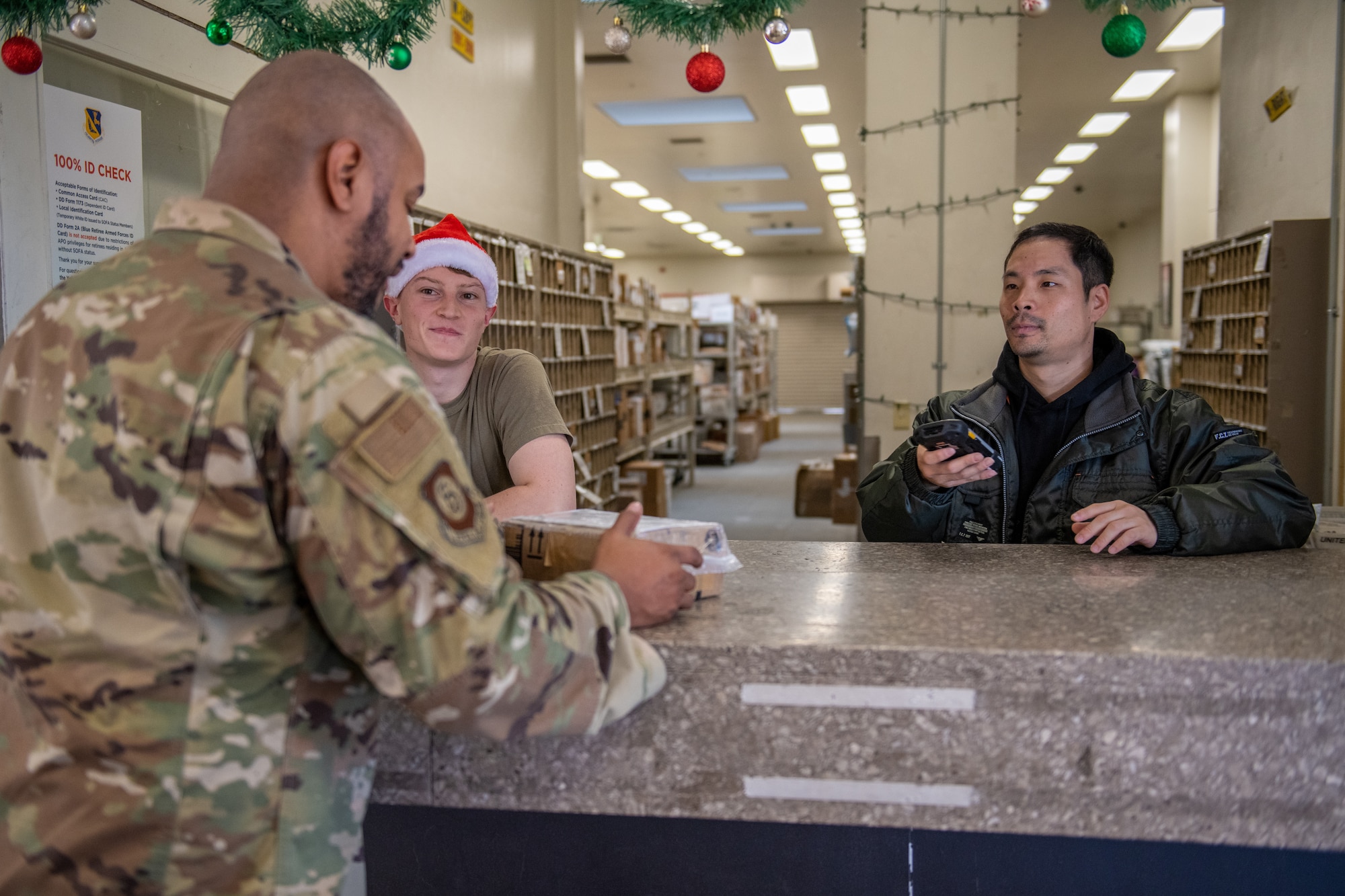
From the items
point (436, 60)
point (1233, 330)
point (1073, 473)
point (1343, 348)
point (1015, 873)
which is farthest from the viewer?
point (1233, 330)

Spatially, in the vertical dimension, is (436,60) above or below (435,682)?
above

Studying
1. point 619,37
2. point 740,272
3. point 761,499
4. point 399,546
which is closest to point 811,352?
point 740,272

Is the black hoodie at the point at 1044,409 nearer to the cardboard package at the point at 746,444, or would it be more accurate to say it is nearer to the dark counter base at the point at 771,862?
the dark counter base at the point at 771,862

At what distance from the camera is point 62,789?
100 centimetres

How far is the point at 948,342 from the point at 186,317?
4.82 metres

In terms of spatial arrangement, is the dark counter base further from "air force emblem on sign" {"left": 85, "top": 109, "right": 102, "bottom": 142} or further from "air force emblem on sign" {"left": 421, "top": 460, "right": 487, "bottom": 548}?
"air force emblem on sign" {"left": 85, "top": 109, "right": 102, "bottom": 142}

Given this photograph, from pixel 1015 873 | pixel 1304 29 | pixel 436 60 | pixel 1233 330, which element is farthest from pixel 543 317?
pixel 1015 873

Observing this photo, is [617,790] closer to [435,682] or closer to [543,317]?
[435,682]

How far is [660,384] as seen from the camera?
37.8 ft

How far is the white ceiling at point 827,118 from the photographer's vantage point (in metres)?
8.35

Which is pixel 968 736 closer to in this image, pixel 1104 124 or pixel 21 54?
pixel 21 54

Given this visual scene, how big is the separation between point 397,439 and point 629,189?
591 inches

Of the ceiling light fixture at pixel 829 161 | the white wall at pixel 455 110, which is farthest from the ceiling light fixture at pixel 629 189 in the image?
the white wall at pixel 455 110

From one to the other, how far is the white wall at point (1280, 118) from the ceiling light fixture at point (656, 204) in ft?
33.4
